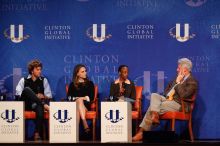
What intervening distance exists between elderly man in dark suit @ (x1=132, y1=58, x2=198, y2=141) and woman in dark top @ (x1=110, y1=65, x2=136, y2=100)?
0.45 m

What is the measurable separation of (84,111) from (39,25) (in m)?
1.94

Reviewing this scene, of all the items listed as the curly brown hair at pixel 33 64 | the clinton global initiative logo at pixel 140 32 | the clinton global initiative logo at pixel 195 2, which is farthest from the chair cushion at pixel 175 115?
the curly brown hair at pixel 33 64

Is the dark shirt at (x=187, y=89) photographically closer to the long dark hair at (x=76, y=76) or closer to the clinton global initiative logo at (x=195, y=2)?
the clinton global initiative logo at (x=195, y=2)

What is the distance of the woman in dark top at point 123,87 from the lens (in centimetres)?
880

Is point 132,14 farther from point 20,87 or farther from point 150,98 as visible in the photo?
point 20,87

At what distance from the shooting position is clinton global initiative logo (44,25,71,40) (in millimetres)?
9438

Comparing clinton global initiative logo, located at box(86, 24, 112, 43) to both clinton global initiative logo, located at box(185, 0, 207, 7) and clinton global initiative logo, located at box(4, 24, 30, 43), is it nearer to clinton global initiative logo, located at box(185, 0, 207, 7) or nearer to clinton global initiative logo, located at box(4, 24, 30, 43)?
clinton global initiative logo, located at box(4, 24, 30, 43)

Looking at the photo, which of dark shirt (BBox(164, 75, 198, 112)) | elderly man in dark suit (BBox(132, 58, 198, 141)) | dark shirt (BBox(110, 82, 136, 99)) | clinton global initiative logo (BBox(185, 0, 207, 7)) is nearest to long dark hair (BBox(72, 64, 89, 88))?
dark shirt (BBox(110, 82, 136, 99))

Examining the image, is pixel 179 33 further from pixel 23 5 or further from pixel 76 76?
pixel 23 5

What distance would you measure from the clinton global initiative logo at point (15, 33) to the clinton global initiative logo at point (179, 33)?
2521 mm

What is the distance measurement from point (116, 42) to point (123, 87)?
0.89 meters

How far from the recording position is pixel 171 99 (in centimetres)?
857

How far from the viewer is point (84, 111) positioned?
8.47m

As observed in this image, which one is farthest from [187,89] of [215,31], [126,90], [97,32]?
[97,32]
